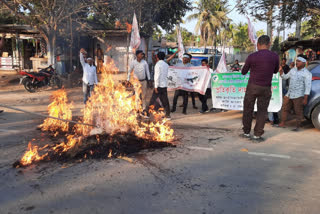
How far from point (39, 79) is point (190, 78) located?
7561 mm

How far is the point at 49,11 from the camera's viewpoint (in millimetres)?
13250

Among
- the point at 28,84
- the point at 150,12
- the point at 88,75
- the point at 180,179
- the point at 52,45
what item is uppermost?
the point at 150,12

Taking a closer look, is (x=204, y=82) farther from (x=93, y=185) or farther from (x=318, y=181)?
(x=93, y=185)

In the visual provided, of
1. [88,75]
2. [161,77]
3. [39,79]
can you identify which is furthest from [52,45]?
[161,77]

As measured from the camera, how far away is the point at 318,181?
370 cm

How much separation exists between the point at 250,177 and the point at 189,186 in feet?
3.17

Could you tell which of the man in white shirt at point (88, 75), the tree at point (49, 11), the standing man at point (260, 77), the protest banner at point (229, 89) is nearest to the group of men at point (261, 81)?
the standing man at point (260, 77)

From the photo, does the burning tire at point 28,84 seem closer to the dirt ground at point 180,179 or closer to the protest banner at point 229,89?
the dirt ground at point 180,179

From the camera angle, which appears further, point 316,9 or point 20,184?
point 316,9

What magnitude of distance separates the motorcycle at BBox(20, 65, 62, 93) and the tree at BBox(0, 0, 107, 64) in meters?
1.71

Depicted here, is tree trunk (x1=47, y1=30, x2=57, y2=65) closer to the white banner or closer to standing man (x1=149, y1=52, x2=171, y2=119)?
the white banner

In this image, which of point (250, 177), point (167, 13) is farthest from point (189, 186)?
point (167, 13)

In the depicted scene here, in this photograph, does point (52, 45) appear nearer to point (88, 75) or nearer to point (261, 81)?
point (88, 75)

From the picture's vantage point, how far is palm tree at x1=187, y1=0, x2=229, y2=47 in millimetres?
38000
